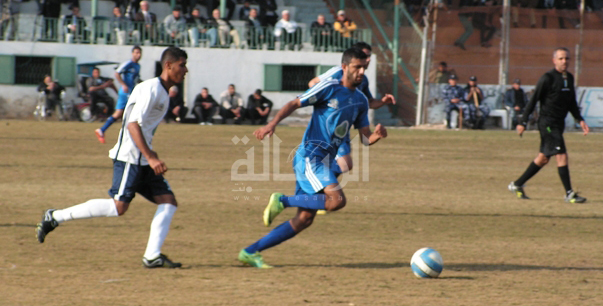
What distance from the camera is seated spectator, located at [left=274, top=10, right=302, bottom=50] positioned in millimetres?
29484

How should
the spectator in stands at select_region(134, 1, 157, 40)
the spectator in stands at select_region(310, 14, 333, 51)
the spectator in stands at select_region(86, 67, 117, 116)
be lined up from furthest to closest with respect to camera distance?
1. the spectator in stands at select_region(310, 14, 333, 51)
2. the spectator in stands at select_region(134, 1, 157, 40)
3. the spectator in stands at select_region(86, 67, 117, 116)

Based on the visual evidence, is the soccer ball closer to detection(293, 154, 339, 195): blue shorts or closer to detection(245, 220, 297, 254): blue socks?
detection(293, 154, 339, 195): blue shorts

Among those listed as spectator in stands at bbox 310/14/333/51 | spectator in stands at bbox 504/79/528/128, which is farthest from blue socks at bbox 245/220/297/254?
spectator in stands at bbox 310/14/333/51

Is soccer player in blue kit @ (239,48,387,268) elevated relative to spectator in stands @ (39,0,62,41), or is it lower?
lower

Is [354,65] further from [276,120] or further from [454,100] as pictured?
[454,100]

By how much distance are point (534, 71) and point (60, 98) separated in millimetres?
17258

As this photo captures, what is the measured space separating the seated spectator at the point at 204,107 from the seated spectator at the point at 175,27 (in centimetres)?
281

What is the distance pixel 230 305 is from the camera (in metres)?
5.35

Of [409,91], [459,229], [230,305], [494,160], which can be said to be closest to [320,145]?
[230,305]

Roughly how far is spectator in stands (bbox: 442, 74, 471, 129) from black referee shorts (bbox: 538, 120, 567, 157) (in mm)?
16414

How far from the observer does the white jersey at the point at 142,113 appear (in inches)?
241

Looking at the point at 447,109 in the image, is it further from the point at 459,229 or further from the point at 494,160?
the point at 459,229

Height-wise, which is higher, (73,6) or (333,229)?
(73,6)

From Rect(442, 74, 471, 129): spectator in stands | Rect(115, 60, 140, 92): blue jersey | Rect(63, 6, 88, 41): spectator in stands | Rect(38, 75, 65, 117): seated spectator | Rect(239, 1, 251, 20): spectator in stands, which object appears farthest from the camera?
Rect(239, 1, 251, 20): spectator in stands
